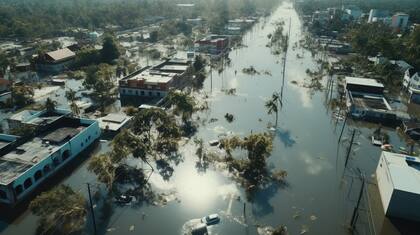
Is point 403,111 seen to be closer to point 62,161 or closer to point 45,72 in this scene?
point 62,161

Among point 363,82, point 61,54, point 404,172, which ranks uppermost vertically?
point 61,54

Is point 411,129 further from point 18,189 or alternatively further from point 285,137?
point 18,189

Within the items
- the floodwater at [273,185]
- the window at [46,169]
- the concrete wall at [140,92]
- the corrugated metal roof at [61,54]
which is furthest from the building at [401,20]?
the window at [46,169]

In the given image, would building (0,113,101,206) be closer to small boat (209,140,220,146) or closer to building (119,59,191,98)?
small boat (209,140,220,146)

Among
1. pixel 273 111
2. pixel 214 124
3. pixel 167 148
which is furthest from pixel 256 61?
pixel 167 148

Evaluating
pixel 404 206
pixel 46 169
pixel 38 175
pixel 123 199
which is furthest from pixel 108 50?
pixel 404 206

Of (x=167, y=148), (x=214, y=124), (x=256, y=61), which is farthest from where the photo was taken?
(x=256, y=61)
